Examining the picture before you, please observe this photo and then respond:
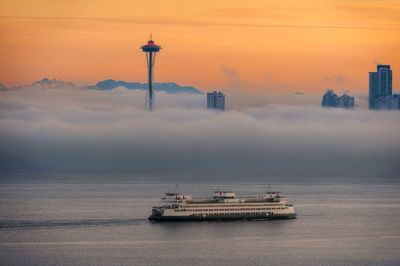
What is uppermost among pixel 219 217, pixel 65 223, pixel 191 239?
pixel 219 217

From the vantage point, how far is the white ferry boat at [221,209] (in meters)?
87.0

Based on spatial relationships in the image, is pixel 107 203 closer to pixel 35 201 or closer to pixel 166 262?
pixel 35 201

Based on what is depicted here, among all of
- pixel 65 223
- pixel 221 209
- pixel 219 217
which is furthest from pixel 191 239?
pixel 65 223

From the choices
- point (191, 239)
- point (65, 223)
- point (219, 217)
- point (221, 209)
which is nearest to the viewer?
point (191, 239)

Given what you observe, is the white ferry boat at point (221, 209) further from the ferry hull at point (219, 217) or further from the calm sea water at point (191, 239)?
the calm sea water at point (191, 239)

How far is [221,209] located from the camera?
292ft

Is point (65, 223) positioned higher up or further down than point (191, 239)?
higher up

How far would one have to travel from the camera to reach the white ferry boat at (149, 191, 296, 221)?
87.0m

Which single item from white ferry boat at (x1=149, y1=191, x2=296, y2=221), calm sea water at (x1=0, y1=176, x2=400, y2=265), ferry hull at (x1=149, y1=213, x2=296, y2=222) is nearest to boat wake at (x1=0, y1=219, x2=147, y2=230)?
calm sea water at (x1=0, y1=176, x2=400, y2=265)

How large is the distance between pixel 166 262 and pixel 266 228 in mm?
22663

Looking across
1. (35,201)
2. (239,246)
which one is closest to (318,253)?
(239,246)

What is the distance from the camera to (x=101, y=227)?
267 feet

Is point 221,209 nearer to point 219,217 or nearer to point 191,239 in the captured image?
point 219,217

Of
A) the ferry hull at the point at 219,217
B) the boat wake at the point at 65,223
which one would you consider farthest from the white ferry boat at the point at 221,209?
the boat wake at the point at 65,223
